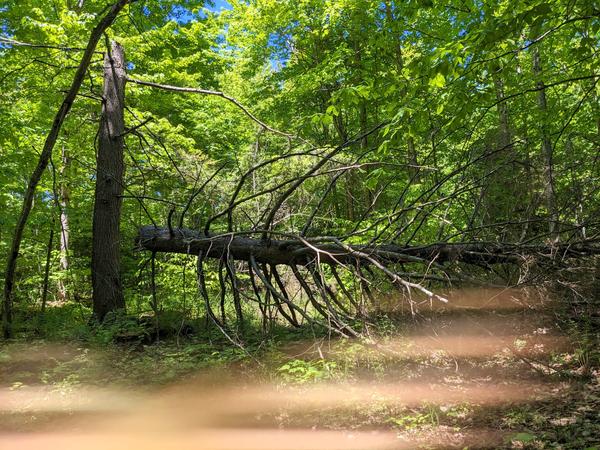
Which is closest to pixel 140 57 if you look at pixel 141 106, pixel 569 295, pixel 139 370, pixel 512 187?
pixel 141 106

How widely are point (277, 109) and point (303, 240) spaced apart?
352 inches

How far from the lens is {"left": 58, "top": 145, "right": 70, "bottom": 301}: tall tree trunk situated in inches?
Answer: 385

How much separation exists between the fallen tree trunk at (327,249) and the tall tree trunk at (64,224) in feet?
17.2

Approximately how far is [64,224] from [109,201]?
14.3ft

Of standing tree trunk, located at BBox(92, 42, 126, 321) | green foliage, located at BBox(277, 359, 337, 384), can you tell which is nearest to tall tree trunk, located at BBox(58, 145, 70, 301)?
standing tree trunk, located at BBox(92, 42, 126, 321)

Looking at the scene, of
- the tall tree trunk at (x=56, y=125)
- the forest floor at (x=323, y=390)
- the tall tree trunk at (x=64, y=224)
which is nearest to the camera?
the forest floor at (x=323, y=390)

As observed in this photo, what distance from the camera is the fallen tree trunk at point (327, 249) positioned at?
475cm

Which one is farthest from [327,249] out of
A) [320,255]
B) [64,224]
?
[64,224]

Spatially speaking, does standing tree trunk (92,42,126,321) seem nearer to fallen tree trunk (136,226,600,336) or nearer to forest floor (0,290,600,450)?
forest floor (0,290,600,450)

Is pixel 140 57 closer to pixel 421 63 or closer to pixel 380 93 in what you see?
pixel 380 93

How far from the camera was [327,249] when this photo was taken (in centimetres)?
486

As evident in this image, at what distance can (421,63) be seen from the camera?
431 cm

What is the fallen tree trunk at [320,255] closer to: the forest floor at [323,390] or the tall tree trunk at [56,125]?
the forest floor at [323,390]

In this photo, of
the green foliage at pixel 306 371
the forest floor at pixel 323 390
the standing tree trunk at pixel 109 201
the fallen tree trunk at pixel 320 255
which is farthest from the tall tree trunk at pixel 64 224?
the green foliage at pixel 306 371
